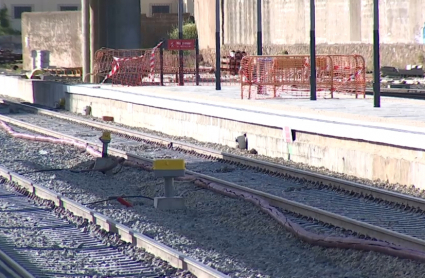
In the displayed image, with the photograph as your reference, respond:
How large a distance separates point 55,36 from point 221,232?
45962mm

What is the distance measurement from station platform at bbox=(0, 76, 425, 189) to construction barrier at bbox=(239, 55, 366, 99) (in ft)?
1.61

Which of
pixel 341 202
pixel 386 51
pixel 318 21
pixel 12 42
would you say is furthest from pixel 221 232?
pixel 12 42

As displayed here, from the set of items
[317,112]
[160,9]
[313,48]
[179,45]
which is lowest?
[317,112]

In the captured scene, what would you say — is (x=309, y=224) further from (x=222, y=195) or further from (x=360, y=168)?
(x=360, y=168)

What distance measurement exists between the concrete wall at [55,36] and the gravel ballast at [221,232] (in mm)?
37104

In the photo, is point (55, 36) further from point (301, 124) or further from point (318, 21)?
point (301, 124)

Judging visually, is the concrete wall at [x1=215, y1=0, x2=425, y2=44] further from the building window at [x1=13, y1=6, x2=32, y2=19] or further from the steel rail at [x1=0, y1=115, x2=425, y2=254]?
the building window at [x1=13, y1=6, x2=32, y2=19]

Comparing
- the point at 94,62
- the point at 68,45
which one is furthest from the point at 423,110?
the point at 68,45

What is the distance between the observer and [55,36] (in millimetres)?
55125

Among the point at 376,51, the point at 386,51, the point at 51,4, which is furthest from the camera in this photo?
the point at 51,4

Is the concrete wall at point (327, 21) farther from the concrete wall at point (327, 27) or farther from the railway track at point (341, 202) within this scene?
the railway track at point (341, 202)

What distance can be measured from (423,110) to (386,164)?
5.01m

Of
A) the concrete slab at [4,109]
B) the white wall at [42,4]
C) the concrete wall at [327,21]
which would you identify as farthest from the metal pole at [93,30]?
the white wall at [42,4]

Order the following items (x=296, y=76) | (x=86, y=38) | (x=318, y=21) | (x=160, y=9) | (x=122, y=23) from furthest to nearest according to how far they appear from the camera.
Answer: (x=160, y=9), (x=318, y=21), (x=86, y=38), (x=122, y=23), (x=296, y=76)
